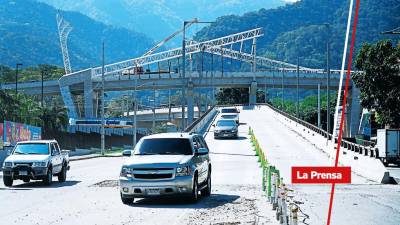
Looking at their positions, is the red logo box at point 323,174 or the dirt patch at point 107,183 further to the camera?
the dirt patch at point 107,183

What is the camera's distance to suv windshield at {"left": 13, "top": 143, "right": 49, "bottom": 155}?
2678cm

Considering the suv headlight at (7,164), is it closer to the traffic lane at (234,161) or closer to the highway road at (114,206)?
the highway road at (114,206)

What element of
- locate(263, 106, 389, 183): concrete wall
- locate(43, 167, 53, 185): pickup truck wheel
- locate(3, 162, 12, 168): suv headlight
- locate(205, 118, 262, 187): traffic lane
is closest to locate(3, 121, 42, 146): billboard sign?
locate(205, 118, 262, 187): traffic lane

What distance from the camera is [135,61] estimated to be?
182125 millimetres

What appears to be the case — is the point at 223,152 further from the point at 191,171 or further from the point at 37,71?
the point at 37,71

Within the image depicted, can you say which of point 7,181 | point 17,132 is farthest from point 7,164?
point 17,132

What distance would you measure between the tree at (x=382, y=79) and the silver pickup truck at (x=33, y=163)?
4144 cm

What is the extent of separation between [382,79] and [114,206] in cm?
4860

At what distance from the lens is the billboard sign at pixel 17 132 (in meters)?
48.0

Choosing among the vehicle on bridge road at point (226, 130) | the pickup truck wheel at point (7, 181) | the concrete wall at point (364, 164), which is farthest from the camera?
the vehicle on bridge road at point (226, 130)

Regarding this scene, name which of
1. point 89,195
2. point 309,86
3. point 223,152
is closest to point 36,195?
point 89,195

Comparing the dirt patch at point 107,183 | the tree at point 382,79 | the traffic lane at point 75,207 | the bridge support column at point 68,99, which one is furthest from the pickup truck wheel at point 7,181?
the bridge support column at point 68,99

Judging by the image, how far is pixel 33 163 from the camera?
25.6 m

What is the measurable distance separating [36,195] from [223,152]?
30.6m
